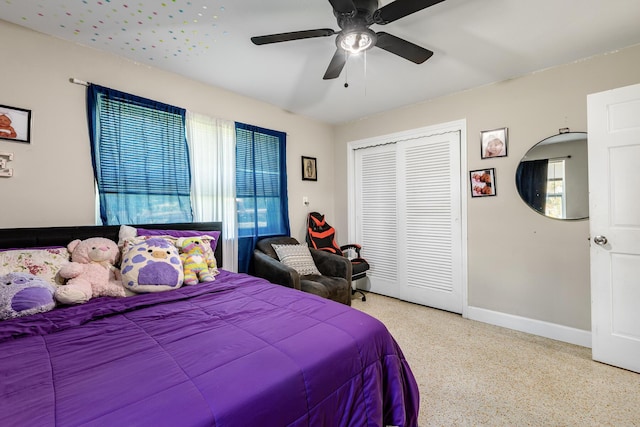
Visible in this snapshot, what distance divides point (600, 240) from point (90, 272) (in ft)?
11.8

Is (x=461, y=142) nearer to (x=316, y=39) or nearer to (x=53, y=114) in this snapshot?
(x=316, y=39)

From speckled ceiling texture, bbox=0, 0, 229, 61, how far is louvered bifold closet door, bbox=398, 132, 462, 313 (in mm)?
2461

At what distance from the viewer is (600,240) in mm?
2121

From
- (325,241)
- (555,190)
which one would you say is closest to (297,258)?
(325,241)

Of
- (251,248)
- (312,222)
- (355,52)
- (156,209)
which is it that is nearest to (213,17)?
(355,52)

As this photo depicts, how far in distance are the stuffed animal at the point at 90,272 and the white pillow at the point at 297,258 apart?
1.56 meters

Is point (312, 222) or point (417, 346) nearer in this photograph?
point (417, 346)

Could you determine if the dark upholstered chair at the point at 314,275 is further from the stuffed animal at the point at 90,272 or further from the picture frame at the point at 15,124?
the picture frame at the point at 15,124

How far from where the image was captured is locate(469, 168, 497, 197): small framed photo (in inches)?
114

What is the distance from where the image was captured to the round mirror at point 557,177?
2436 millimetres

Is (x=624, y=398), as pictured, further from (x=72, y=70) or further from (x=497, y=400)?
(x=72, y=70)

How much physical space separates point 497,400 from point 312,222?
259cm

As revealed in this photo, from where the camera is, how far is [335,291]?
2879 millimetres

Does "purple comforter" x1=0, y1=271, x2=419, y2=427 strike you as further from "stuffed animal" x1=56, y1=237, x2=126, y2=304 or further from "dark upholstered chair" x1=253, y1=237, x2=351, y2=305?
"dark upholstered chair" x1=253, y1=237, x2=351, y2=305
